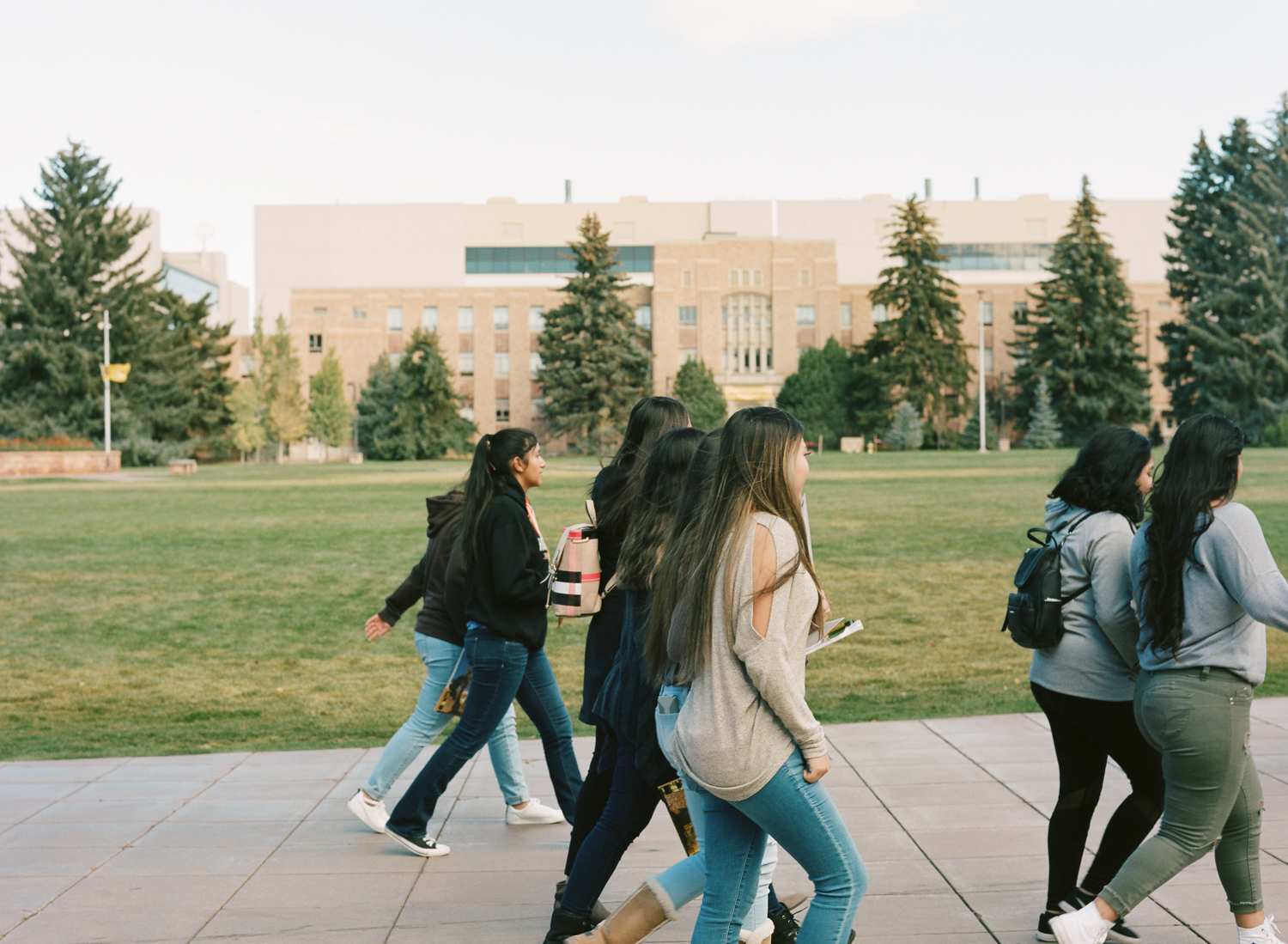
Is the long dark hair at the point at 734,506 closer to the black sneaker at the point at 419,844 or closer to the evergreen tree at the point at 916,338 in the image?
the black sneaker at the point at 419,844

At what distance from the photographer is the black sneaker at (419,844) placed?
5.08 metres

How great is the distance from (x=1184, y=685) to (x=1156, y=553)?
1.26 ft

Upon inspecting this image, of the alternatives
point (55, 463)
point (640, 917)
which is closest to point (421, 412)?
point (55, 463)

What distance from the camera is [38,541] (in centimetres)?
2078

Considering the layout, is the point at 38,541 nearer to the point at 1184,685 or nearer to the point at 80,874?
the point at 80,874

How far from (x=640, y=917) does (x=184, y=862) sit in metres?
2.42

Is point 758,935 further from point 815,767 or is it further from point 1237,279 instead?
point 1237,279

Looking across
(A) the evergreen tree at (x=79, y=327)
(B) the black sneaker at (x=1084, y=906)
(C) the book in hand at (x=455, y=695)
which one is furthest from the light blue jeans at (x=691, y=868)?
(A) the evergreen tree at (x=79, y=327)

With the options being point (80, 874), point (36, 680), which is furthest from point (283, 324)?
point (80, 874)

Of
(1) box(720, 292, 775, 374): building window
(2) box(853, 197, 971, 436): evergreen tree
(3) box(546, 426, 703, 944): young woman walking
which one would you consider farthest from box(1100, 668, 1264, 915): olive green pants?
(1) box(720, 292, 775, 374): building window

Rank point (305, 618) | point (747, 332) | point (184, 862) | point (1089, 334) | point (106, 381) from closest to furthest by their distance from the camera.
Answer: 1. point (184, 862)
2. point (305, 618)
3. point (106, 381)
4. point (1089, 334)
5. point (747, 332)

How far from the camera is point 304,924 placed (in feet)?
14.3

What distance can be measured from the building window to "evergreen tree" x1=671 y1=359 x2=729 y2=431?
5718 mm

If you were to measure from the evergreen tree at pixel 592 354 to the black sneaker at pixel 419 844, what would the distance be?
65519 mm
